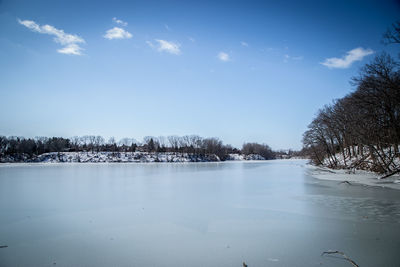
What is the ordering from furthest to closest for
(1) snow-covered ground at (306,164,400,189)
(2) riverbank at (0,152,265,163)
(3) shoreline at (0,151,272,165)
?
(2) riverbank at (0,152,265,163) → (3) shoreline at (0,151,272,165) → (1) snow-covered ground at (306,164,400,189)

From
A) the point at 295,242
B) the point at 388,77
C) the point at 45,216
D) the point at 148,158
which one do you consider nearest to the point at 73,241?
the point at 45,216

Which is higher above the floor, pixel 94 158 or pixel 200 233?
pixel 200 233

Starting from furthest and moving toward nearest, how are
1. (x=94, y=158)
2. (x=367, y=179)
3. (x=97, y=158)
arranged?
(x=97, y=158) → (x=94, y=158) → (x=367, y=179)

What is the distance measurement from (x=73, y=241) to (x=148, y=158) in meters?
87.6

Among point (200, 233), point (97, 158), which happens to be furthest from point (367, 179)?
point (97, 158)

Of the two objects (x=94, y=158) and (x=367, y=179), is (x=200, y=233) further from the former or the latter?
(x=94, y=158)

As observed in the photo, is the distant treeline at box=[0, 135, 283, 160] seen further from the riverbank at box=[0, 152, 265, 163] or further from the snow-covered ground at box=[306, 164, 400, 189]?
the snow-covered ground at box=[306, 164, 400, 189]

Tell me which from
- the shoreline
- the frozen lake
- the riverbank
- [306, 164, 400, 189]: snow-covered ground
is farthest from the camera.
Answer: the riverbank

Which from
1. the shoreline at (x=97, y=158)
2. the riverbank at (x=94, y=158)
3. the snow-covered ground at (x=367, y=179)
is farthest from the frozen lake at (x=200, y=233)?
the riverbank at (x=94, y=158)

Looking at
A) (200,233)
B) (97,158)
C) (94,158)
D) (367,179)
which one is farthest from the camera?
(97,158)

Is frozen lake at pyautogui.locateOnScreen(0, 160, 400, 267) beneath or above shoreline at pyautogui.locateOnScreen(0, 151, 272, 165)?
above

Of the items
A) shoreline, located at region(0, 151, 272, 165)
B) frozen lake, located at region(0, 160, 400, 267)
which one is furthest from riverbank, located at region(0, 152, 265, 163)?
frozen lake, located at region(0, 160, 400, 267)

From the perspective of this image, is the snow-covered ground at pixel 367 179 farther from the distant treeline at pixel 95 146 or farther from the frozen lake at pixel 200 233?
the distant treeline at pixel 95 146

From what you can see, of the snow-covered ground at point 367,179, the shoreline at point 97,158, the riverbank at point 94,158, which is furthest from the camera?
the riverbank at point 94,158
